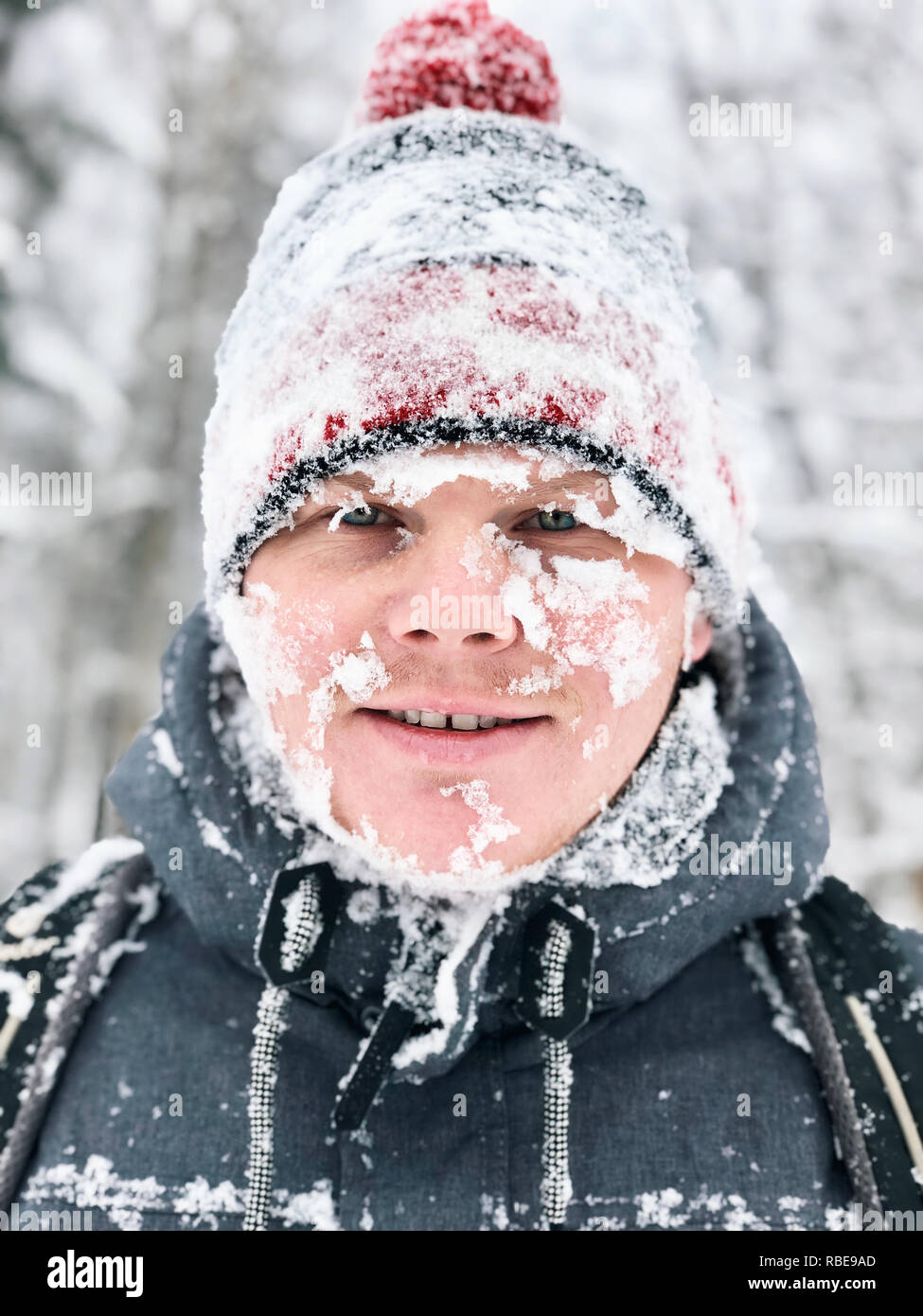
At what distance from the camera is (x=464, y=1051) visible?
1294 millimetres

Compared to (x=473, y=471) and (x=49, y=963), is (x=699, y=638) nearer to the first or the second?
(x=473, y=471)

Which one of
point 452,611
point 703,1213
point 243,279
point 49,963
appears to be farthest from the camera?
point 243,279

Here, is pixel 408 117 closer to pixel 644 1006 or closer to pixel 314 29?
pixel 644 1006

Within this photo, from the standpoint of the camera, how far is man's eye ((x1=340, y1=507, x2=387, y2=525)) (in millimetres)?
1292

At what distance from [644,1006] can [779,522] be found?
2873 millimetres

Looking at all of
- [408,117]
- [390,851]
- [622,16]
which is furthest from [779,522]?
[390,851]

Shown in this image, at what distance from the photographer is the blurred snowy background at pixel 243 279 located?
3.72 metres

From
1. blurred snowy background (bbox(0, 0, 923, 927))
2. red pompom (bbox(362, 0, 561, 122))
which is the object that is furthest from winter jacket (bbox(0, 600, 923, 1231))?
blurred snowy background (bbox(0, 0, 923, 927))

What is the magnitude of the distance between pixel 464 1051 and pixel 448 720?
0.46 m

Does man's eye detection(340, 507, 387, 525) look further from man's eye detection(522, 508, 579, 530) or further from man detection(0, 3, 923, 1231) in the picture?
man's eye detection(522, 508, 579, 530)

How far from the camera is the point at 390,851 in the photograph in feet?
4.22

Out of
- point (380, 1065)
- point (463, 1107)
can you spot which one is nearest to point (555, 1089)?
point (463, 1107)

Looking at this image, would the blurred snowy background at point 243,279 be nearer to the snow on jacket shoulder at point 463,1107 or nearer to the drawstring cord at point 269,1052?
the snow on jacket shoulder at point 463,1107

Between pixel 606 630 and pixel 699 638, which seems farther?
pixel 699 638
